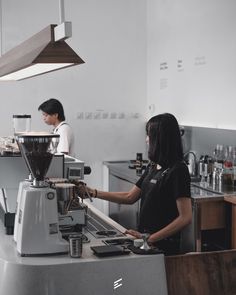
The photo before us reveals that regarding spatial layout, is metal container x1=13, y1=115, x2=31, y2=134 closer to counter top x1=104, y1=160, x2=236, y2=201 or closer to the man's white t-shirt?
the man's white t-shirt

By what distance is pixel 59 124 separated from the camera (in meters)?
4.92

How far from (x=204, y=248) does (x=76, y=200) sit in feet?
5.18

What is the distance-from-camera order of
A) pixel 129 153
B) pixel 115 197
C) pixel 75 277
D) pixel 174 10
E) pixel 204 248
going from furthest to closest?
pixel 129 153
pixel 174 10
pixel 204 248
pixel 115 197
pixel 75 277

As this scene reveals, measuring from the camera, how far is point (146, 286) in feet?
6.85

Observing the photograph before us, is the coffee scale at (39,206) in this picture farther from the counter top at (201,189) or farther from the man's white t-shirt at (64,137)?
the man's white t-shirt at (64,137)

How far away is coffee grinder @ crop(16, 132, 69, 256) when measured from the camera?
209 cm

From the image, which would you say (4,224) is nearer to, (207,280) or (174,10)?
(207,280)

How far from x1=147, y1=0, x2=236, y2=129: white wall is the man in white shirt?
1.07m

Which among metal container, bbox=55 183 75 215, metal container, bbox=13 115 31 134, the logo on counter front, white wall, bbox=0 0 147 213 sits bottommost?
the logo on counter front

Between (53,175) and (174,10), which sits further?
(174,10)

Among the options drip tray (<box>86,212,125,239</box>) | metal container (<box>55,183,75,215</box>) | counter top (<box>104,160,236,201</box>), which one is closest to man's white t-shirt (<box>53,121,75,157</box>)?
counter top (<box>104,160,236,201</box>)

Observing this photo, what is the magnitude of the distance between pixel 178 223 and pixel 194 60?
2429 millimetres

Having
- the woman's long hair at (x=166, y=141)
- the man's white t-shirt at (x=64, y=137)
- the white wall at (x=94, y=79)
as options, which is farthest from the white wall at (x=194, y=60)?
the woman's long hair at (x=166, y=141)

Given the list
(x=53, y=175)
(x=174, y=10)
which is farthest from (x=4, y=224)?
(x=174, y=10)
